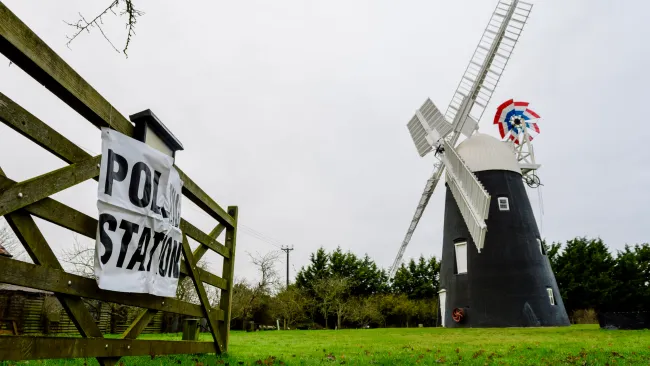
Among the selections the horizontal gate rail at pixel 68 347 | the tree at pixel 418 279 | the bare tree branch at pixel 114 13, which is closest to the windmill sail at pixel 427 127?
the tree at pixel 418 279

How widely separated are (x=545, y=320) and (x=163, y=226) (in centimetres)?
2314

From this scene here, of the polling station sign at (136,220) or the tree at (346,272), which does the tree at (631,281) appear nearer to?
the tree at (346,272)

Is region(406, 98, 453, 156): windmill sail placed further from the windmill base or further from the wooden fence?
the wooden fence

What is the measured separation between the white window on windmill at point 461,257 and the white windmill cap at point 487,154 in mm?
4396

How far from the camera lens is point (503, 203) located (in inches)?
981

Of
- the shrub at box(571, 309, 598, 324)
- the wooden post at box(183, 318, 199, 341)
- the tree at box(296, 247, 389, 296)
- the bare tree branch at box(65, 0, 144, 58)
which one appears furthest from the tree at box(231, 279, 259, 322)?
the bare tree branch at box(65, 0, 144, 58)

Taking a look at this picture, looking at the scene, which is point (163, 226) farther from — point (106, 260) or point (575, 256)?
point (575, 256)

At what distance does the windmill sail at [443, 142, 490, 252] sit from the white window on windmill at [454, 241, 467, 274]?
1726mm

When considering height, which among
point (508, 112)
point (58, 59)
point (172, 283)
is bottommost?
point (172, 283)

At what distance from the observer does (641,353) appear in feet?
28.0

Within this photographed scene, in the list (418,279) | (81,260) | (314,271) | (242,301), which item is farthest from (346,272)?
(81,260)

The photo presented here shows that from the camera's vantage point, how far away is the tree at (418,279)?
45125mm

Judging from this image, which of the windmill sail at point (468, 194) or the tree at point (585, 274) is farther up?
the windmill sail at point (468, 194)

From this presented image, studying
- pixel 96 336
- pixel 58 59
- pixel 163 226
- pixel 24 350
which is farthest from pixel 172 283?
pixel 58 59
